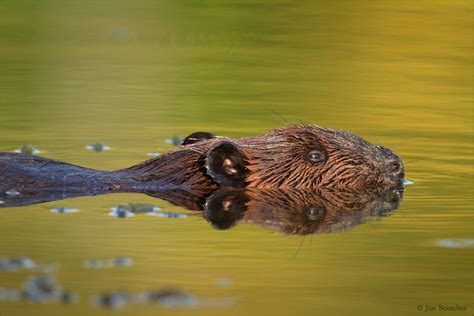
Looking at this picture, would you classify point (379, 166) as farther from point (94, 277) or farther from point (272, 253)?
point (94, 277)

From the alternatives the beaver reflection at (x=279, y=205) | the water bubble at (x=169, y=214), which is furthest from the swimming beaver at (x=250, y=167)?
the water bubble at (x=169, y=214)

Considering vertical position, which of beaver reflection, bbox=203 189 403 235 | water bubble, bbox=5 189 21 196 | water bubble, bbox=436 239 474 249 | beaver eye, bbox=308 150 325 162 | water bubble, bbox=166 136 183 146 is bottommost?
water bubble, bbox=436 239 474 249

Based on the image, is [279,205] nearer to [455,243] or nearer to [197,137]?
[197,137]

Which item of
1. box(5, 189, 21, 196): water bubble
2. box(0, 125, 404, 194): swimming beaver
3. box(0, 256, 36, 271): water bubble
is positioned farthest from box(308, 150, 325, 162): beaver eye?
box(0, 256, 36, 271): water bubble

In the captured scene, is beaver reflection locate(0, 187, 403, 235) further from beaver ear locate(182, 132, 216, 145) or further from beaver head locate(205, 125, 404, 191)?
beaver ear locate(182, 132, 216, 145)

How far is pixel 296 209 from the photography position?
10297 mm

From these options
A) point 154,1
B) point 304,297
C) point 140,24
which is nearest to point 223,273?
point 304,297

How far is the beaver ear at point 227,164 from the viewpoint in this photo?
34.9ft

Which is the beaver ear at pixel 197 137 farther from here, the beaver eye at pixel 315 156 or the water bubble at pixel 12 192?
the water bubble at pixel 12 192

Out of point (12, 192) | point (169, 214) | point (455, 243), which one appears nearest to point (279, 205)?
point (169, 214)

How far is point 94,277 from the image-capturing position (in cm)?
775

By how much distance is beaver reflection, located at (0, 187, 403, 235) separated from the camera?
386 inches

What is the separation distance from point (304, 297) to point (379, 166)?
3843 mm

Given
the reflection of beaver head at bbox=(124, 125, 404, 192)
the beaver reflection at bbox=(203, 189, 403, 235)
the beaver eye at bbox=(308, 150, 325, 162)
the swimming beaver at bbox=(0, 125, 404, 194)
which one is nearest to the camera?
the beaver reflection at bbox=(203, 189, 403, 235)
